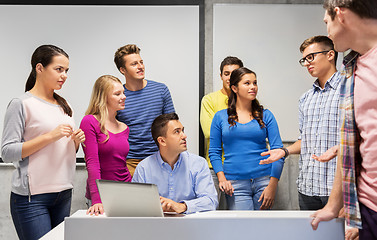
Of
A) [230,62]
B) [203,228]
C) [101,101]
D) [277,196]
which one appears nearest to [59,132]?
[101,101]

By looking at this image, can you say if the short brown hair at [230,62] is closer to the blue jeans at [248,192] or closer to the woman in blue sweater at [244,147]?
the woman in blue sweater at [244,147]

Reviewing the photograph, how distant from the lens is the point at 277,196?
3516 mm

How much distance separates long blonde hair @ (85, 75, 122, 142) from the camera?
2.44 metres

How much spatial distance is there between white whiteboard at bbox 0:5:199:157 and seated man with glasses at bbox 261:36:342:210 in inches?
50.6

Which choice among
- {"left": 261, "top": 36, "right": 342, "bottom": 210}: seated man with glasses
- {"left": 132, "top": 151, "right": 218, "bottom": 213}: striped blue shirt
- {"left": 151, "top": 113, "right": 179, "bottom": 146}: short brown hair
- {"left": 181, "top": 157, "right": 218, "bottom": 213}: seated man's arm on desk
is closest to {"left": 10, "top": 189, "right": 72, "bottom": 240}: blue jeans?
{"left": 132, "top": 151, "right": 218, "bottom": 213}: striped blue shirt

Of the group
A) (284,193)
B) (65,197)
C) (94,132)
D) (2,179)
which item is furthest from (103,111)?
(284,193)

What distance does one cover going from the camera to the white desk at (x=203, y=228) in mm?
1356

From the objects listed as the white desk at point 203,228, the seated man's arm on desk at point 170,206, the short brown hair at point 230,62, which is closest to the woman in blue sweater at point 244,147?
the short brown hair at point 230,62

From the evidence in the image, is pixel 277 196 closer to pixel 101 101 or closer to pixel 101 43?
pixel 101 101

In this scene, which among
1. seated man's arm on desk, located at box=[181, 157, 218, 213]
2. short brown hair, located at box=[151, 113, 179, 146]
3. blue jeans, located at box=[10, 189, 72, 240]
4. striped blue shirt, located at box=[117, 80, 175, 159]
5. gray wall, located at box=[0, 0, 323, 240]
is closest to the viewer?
seated man's arm on desk, located at box=[181, 157, 218, 213]

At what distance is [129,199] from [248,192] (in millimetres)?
1537

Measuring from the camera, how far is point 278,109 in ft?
11.6

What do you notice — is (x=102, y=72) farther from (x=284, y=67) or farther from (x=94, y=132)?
(x=284, y=67)

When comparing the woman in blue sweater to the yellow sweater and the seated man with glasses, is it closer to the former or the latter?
the yellow sweater
